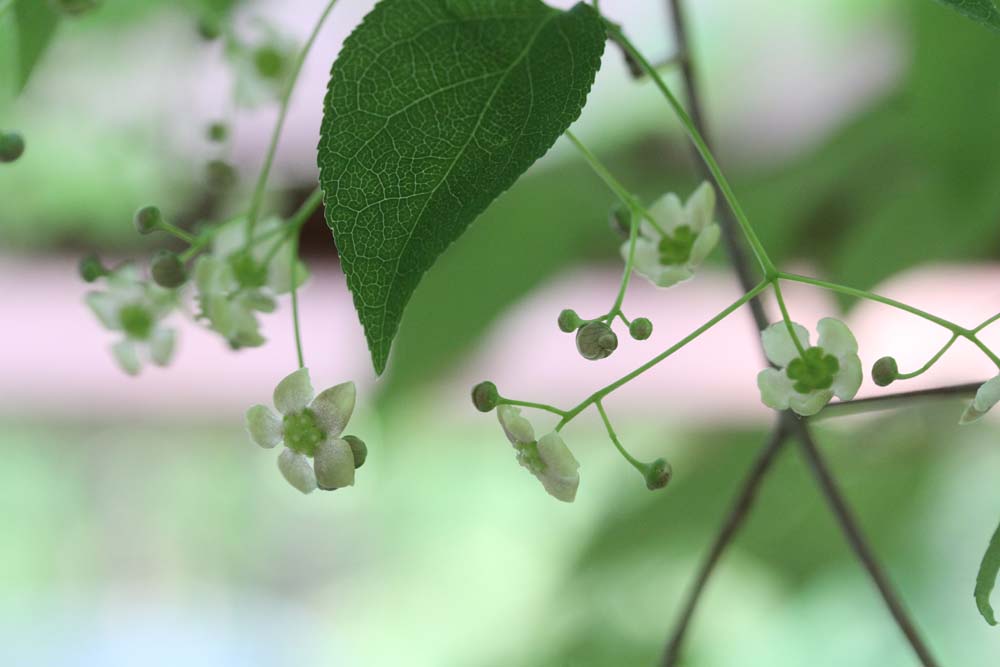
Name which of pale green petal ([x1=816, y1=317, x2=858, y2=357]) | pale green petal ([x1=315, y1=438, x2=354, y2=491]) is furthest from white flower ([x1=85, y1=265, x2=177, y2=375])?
pale green petal ([x1=816, y1=317, x2=858, y2=357])

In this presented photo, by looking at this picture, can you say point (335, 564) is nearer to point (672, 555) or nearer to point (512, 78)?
point (672, 555)

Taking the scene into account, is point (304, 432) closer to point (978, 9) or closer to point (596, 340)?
point (596, 340)

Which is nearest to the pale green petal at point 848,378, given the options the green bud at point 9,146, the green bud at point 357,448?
the green bud at point 357,448

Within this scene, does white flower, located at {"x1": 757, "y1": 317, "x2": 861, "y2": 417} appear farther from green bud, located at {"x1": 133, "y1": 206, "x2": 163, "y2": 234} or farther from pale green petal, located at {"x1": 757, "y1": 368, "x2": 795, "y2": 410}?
green bud, located at {"x1": 133, "y1": 206, "x2": 163, "y2": 234}

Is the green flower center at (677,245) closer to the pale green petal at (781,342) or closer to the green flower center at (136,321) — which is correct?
the pale green petal at (781,342)

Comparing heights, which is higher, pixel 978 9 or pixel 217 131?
pixel 217 131

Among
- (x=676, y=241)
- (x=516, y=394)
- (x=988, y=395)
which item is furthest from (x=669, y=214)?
(x=516, y=394)

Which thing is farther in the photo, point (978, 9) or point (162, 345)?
point (162, 345)

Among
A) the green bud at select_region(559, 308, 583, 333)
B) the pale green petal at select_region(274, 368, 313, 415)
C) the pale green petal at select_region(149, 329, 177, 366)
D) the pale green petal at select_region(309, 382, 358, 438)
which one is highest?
the pale green petal at select_region(149, 329, 177, 366)
